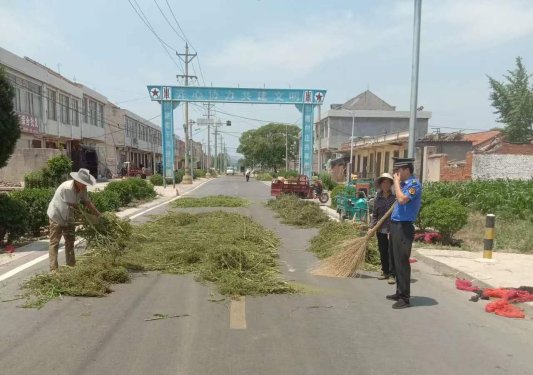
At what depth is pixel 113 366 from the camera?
4.25m

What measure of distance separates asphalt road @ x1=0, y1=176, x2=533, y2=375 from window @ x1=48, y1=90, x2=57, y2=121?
33.5 m

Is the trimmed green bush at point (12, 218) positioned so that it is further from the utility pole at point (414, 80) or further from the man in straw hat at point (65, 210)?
the utility pole at point (414, 80)

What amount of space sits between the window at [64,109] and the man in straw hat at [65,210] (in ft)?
115

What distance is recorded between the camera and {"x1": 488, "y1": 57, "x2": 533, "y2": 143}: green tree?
119ft

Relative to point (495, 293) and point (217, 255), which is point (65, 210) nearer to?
point (217, 255)

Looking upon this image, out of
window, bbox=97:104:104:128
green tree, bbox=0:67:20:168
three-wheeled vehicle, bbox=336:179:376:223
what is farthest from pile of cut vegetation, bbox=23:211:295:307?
window, bbox=97:104:104:128

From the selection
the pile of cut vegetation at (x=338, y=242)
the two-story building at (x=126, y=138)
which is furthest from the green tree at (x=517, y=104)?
the two-story building at (x=126, y=138)

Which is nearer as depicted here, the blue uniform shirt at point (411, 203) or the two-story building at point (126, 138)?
the blue uniform shirt at point (411, 203)

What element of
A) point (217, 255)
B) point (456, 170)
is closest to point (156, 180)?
point (456, 170)

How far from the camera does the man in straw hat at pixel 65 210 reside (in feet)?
24.8

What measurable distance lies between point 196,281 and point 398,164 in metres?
3.32

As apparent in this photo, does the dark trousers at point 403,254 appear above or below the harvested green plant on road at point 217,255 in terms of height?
above

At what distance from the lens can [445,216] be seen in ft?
37.0

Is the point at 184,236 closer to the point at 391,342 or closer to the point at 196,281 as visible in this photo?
the point at 196,281
